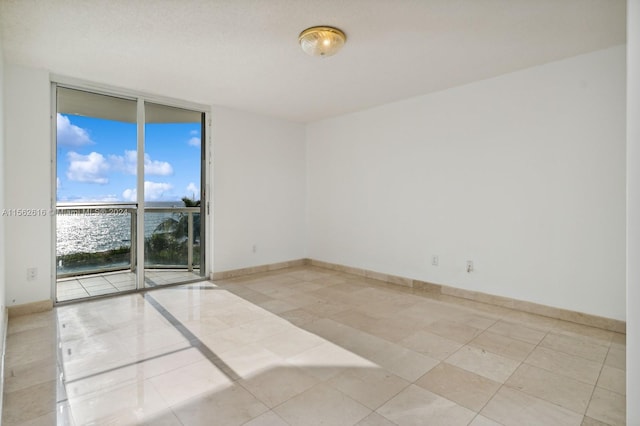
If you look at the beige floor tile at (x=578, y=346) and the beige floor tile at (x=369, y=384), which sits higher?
the beige floor tile at (x=578, y=346)

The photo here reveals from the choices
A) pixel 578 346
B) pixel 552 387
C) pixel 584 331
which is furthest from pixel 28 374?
pixel 584 331

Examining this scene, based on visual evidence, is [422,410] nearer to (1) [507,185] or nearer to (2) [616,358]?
(2) [616,358]

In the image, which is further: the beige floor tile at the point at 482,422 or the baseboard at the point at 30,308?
the baseboard at the point at 30,308

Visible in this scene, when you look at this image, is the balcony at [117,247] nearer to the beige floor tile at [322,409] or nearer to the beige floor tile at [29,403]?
the beige floor tile at [29,403]

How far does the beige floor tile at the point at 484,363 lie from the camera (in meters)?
2.23

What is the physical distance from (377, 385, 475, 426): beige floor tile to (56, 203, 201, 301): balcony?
3595 millimetres

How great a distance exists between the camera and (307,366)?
2.32 metres

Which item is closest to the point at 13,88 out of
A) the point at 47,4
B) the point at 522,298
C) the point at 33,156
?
the point at 33,156

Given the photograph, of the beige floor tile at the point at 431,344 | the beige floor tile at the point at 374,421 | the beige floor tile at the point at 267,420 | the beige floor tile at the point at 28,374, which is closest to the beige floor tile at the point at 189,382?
the beige floor tile at the point at 267,420

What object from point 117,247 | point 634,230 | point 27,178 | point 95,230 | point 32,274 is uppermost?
point 27,178

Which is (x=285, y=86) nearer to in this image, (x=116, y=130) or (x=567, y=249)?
(x=116, y=130)

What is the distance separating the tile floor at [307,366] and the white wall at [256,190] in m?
1.50

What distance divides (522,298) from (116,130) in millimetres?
5056

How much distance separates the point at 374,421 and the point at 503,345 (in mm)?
1522
